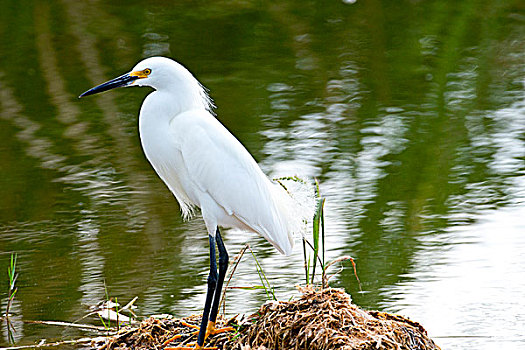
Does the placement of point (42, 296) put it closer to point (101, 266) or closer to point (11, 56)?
point (101, 266)

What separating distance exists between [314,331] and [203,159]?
81cm

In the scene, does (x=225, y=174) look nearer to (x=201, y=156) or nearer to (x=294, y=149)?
(x=201, y=156)

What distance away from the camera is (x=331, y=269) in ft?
14.8

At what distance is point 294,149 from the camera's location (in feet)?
20.1

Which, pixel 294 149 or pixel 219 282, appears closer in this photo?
pixel 219 282

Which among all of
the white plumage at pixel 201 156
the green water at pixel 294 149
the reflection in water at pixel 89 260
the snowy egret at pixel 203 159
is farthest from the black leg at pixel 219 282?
the reflection in water at pixel 89 260

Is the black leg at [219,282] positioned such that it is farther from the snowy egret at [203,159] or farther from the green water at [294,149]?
the green water at [294,149]

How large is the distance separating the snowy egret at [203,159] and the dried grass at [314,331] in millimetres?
194

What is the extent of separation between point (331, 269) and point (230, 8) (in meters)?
5.78

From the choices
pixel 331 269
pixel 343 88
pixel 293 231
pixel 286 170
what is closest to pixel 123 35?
pixel 343 88

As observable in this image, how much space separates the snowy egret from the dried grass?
0.19m

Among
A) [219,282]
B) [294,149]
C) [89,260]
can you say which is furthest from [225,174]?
[294,149]

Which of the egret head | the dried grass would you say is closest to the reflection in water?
the dried grass

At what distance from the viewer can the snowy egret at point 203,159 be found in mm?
3447
